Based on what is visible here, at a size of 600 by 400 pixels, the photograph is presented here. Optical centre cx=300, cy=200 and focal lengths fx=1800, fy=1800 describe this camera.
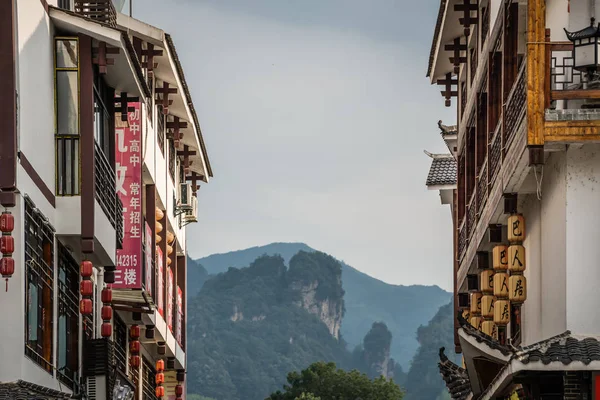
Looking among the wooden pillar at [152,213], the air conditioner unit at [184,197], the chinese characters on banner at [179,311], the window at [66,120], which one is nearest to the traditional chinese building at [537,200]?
the window at [66,120]

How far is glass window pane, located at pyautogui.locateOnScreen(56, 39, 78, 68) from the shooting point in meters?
33.5

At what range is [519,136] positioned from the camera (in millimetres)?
30266

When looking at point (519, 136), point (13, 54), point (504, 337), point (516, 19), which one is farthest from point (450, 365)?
point (13, 54)

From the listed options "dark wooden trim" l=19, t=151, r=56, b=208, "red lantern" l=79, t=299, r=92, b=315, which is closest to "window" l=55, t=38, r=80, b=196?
"dark wooden trim" l=19, t=151, r=56, b=208

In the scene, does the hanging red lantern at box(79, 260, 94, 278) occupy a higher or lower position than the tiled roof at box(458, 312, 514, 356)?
higher

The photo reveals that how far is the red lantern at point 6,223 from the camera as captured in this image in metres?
28.1

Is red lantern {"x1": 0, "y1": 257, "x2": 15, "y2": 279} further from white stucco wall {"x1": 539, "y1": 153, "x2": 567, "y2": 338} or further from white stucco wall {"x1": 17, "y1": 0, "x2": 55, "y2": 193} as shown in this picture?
white stucco wall {"x1": 539, "y1": 153, "x2": 567, "y2": 338}

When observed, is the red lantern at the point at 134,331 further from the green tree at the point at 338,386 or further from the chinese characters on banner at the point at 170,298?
the green tree at the point at 338,386

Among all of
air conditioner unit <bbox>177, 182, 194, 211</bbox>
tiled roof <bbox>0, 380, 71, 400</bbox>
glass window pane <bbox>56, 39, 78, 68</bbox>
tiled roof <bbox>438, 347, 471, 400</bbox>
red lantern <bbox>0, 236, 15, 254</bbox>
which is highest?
air conditioner unit <bbox>177, 182, 194, 211</bbox>

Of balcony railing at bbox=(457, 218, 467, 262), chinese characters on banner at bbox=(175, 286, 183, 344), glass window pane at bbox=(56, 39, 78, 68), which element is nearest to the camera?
glass window pane at bbox=(56, 39, 78, 68)

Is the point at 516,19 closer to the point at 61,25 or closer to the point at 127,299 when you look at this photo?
the point at 61,25

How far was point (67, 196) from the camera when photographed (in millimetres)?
33438

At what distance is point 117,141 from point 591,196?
18.3m

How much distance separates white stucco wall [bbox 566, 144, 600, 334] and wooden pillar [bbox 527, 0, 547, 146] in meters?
1.22
